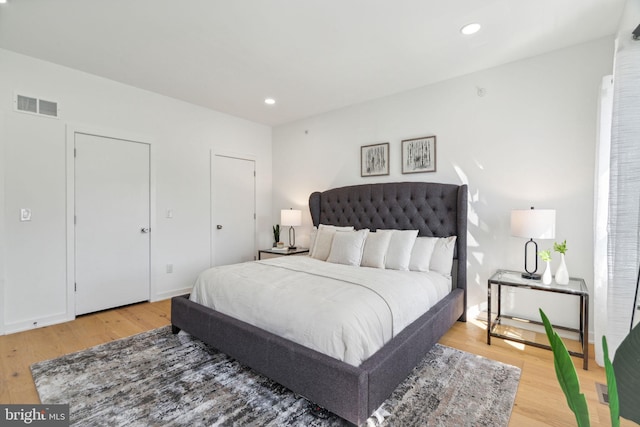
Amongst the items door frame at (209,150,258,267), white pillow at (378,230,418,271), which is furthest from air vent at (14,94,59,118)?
white pillow at (378,230,418,271)

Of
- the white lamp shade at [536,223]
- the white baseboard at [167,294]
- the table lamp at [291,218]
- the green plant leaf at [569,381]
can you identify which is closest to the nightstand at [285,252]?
the table lamp at [291,218]

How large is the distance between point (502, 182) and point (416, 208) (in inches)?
36.1

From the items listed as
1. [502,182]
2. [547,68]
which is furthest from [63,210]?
[547,68]

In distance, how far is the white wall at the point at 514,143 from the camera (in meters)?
2.73

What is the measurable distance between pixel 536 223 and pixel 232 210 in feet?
13.2

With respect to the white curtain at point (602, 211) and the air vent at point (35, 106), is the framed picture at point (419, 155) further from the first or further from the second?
the air vent at point (35, 106)

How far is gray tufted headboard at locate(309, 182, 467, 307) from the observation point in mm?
3240

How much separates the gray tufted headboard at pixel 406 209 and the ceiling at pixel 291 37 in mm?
1297

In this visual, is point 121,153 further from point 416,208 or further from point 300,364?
point 416,208

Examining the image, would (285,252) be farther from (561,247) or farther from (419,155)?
(561,247)

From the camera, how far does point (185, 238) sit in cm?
429

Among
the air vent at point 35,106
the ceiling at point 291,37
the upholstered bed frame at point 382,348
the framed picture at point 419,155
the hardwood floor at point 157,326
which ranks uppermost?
the ceiling at point 291,37

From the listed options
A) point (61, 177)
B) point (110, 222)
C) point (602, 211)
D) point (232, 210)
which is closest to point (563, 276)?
point (602, 211)

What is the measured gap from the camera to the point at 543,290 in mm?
2498
